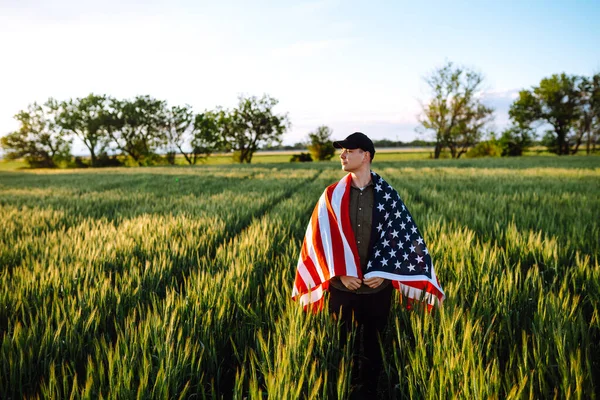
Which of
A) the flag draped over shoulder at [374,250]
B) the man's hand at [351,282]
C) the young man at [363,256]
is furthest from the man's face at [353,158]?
the man's hand at [351,282]

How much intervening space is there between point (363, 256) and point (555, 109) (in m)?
70.5

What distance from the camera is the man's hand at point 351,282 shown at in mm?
2033

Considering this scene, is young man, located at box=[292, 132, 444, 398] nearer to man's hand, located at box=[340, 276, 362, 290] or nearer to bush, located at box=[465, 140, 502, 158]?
man's hand, located at box=[340, 276, 362, 290]

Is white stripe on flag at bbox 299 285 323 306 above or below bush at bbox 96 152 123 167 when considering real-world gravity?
below

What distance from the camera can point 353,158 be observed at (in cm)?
212

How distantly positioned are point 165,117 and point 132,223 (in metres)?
59.0

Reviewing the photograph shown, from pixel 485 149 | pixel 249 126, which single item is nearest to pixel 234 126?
pixel 249 126

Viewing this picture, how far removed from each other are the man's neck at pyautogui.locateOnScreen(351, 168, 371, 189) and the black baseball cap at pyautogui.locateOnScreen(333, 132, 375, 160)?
149 mm

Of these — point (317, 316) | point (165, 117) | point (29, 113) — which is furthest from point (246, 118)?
point (317, 316)

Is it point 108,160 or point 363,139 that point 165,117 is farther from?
point 363,139

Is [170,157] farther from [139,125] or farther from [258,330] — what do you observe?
[258,330]

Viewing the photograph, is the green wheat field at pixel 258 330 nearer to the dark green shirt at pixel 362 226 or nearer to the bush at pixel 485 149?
the dark green shirt at pixel 362 226

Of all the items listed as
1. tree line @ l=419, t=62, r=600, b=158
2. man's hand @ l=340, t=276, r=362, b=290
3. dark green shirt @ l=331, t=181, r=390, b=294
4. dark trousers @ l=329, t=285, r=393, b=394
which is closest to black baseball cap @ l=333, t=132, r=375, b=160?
dark green shirt @ l=331, t=181, r=390, b=294

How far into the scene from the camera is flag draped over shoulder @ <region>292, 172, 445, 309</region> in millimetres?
2072
